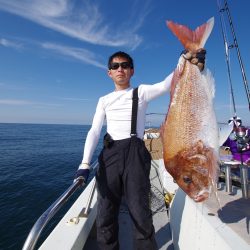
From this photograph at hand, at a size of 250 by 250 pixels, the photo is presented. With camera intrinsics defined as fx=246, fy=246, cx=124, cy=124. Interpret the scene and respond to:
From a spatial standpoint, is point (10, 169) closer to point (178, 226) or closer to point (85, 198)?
point (85, 198)

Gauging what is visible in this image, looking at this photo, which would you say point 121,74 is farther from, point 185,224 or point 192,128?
point 185,224

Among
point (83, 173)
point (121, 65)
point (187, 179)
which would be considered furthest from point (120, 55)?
point (187, 179)

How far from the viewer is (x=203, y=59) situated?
1.93m

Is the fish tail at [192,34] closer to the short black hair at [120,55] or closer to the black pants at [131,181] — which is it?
the short black hair at [120,55]

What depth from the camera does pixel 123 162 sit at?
276cm

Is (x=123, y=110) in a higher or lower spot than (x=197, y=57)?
lower

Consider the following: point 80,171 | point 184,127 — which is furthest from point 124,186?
point 184,127

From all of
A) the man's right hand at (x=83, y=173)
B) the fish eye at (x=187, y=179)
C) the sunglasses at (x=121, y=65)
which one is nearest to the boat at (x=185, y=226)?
the man's right hand at (x=83, y=173)

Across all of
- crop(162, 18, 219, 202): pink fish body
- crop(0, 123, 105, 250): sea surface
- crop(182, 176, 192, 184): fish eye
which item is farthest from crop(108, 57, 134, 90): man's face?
crop(0, 123, 105, 250): sea surface

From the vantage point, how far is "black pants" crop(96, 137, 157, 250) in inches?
108

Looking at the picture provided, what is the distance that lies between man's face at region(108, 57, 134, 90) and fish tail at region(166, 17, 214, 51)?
110cm

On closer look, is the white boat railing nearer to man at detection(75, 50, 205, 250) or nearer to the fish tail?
man at detection(75, 50, 205, 250)

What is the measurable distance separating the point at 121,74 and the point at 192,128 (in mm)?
1344

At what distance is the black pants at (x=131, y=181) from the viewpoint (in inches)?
108
